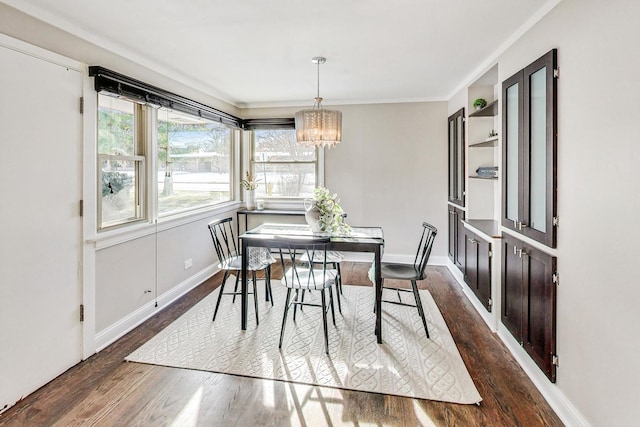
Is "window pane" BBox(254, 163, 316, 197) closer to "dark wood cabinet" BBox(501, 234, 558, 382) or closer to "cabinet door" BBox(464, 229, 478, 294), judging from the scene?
"cabinet door" BBox(464, 229, 478, 294)

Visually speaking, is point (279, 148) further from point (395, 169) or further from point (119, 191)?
point (119, 191)

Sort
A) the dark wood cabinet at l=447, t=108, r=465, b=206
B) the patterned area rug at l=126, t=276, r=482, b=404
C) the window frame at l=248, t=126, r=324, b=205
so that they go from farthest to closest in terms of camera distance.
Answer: the window frame at l=248, t=126, r=324, b=205, the dark wood cabinet at l=447, t=108, r=465, b=206, the patterned area rug at l=126, t=276, r=482, b=404

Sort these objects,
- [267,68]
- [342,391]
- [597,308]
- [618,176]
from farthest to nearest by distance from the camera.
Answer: [267,68], [342,391], [597,308], [618,176]

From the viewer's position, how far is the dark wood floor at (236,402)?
1975mm

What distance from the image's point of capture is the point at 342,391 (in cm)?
224

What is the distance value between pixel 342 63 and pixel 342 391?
2.86 m

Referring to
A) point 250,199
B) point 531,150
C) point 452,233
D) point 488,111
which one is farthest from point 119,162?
point 452,233

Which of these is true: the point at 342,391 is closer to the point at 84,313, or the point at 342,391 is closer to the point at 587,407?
the point at 587,407

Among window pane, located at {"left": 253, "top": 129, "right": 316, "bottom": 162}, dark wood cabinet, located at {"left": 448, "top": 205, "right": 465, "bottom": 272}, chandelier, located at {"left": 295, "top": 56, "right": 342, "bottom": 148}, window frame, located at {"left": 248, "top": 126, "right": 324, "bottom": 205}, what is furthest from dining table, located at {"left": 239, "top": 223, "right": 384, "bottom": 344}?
window pane, located at {"left": 253, "top": 129, "right": 316, "bottom": 162}

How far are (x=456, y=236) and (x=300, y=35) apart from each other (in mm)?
3119

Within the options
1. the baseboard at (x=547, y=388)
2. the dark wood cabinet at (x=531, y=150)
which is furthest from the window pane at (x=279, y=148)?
the baseboard at (x=547, y=388)

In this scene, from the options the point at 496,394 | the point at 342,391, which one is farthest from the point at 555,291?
the point at 342,391

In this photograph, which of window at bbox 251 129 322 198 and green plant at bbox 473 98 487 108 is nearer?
→ green plant at bbox 473 98 487 108

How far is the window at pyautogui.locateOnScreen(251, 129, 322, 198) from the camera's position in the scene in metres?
5.51
